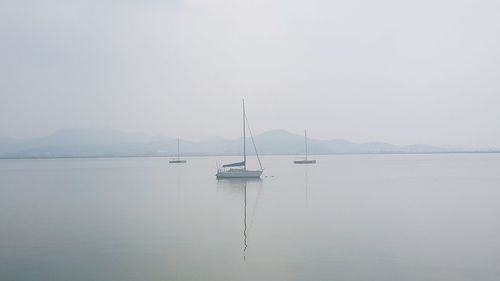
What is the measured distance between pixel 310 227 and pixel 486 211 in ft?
49.9

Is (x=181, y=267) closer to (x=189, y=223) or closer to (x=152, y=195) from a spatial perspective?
(x=189, y=223)

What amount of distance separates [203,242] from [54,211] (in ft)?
58.6

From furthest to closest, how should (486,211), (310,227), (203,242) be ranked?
1. (486,211)
2. (310,227)
3. (203,242)

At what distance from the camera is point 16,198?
46.6 m

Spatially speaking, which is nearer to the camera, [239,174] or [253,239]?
[253,239]

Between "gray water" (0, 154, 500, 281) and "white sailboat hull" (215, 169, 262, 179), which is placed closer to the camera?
"gray water" (0, 154, 500, 281)

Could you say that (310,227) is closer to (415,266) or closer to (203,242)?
(203,242)

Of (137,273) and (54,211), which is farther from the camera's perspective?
(54,211)

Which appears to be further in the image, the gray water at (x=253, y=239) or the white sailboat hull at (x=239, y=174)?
the white sailboat hull at (x=239, y=174)

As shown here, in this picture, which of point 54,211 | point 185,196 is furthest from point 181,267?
point 185,196

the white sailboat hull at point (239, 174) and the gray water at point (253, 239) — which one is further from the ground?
the white sailboat hull at point (239, 174)

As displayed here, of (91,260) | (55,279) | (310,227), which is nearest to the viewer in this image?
(55,279)

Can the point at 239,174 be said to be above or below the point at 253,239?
above

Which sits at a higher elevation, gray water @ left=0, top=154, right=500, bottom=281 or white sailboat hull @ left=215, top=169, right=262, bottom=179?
white sailboat hull @ left=215, top=169, right=262, bottom=179
